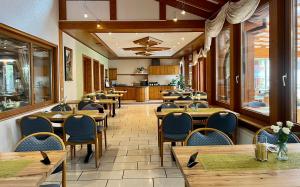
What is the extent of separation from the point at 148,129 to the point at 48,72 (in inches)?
108

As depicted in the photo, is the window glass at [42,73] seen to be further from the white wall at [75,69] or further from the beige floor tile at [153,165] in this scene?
the beige floor tile at [153,165]

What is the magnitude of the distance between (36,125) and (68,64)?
373 centimetres

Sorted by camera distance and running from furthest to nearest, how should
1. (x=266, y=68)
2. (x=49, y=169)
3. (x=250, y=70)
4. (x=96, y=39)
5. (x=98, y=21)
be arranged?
1. (x=96, y=39)
2. (x=98, y=21)
3. (x=250, y=70)
4. (x=266, y=68)
5. (x=49, y=169)

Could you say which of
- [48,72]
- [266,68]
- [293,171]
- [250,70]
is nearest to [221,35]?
[250,70]

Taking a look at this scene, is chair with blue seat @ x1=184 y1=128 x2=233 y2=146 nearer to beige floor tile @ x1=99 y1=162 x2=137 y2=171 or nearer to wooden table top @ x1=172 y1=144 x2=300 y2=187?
wooden table top @ x1=172 y1=144 x2=300 y2=187

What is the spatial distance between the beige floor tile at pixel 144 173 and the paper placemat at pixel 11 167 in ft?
6.06

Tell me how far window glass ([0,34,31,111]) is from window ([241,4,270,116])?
3852 mm

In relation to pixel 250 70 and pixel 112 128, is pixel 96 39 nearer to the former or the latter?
pixel 112 128

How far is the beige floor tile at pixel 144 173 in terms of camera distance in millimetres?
3680

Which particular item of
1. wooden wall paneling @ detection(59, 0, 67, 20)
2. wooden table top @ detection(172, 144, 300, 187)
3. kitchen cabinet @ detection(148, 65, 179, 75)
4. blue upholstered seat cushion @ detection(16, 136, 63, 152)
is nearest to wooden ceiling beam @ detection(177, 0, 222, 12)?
wooden wall paneling @ detection(59, 0, 67, 20)

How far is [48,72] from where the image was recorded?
6.31 meters

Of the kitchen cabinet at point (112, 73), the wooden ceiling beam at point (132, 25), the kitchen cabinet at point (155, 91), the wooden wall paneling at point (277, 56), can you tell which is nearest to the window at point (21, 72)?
the wooden ceiling beam at point (132, 25)

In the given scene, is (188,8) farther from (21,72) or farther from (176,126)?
(21,72)

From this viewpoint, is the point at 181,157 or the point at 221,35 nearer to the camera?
the point at 181,157
